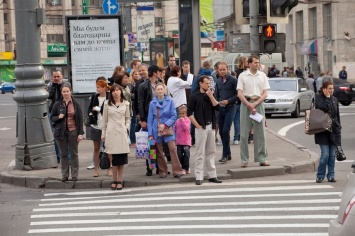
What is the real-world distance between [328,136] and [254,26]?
346cm

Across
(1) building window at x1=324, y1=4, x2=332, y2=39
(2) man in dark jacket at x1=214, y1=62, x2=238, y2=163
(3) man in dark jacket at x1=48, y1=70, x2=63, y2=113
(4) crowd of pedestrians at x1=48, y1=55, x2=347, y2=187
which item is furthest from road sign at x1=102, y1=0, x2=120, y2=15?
(1) building window at x1=324, y1=4, x2=332, y2=39

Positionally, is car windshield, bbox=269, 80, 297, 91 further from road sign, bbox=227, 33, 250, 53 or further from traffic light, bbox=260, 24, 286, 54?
traffic light, bbox=260, 24, 286, 54

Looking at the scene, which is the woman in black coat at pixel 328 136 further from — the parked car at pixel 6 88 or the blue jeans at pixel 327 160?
the parked car at pixel 6 88

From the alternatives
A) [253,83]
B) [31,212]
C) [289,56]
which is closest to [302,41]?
[289,56]

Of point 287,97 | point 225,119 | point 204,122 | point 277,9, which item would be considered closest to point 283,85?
point 287,97

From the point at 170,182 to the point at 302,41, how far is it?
5500cm

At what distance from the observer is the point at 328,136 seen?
1455cm

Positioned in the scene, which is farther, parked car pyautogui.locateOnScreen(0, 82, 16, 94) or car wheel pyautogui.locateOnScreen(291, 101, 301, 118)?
parked car pyautogui.locateOnScreen(0, 82, 16, 94)

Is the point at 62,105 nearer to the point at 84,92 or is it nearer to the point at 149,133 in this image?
the point at 149,133

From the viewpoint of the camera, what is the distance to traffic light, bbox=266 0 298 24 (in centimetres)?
1665

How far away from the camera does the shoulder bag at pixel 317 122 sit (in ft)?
46.8

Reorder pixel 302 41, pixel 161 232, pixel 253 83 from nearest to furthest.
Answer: pixel 161 232 → pixel 253 83 → pixel 302 41

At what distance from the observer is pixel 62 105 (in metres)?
15.7

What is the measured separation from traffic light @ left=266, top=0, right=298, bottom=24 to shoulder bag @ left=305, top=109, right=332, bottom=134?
292 centimetres
